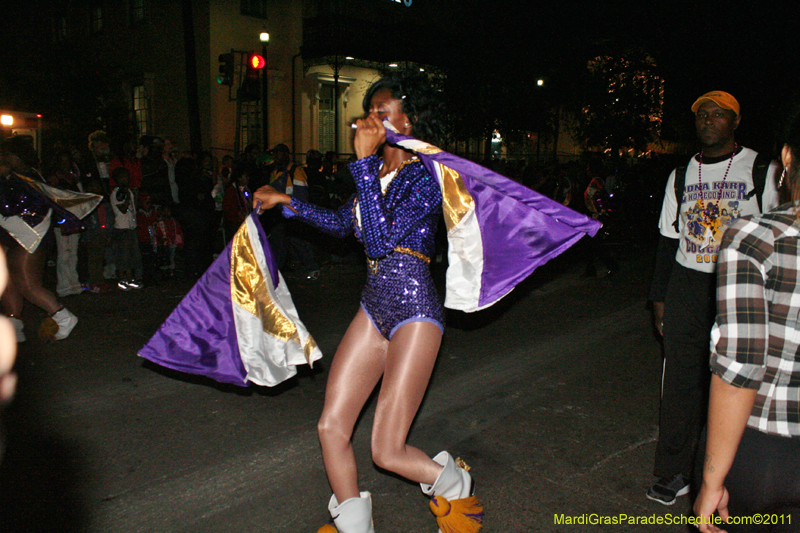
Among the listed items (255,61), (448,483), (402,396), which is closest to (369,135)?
(402,396)

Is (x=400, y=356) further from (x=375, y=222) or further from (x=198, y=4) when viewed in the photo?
(x=198, y=4)

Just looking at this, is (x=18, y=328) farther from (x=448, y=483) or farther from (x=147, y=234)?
(x=448, y=483)

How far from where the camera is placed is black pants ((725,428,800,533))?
1.54 metres

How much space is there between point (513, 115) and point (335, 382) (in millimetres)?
17519

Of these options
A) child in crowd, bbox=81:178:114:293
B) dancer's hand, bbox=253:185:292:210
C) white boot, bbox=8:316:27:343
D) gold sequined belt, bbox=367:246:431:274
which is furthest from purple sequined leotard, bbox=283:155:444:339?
child in crowd, bbox=81:178:114:293

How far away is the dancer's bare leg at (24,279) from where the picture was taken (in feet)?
18.4

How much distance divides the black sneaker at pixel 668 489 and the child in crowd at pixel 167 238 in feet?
24.8

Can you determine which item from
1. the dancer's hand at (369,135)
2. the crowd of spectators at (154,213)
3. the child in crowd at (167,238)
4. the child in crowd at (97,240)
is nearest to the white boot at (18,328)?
the crowd of spectators at (154,213)

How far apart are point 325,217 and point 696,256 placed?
192 cm

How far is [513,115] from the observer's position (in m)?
18.9

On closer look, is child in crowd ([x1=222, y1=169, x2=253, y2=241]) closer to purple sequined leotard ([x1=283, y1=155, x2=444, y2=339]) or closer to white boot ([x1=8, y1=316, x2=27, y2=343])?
white boot ([x1=8, y1=316, x2=27, y2=343])

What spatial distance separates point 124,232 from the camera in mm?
8500

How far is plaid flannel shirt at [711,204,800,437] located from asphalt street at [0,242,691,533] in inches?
69.1

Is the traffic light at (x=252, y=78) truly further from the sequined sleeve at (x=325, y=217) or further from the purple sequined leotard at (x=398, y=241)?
the purple sequined leotard at (x=398, y=241)
